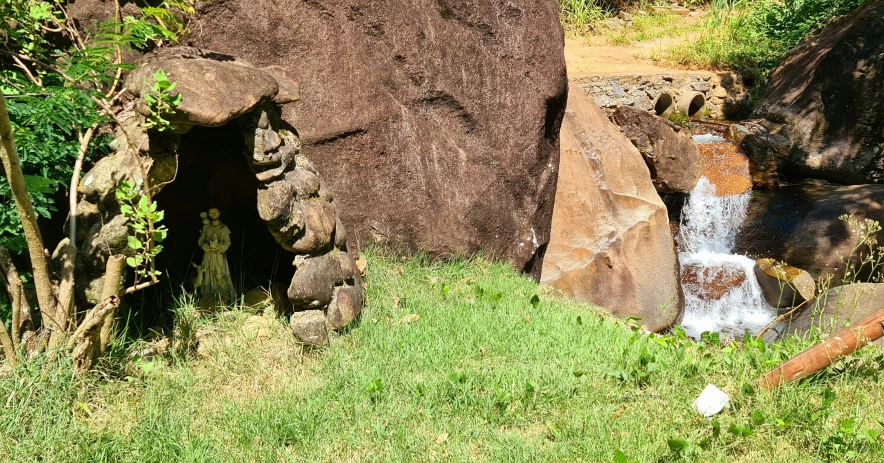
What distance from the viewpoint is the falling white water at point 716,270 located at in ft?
31.2

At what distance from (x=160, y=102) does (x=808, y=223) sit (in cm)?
883

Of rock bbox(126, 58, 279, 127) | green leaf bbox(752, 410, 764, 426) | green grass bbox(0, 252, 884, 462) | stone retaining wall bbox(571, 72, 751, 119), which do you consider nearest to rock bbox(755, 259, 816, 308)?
green grass bbox(0, 252, 884, 462)

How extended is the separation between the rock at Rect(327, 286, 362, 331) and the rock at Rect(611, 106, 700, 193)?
260 inches

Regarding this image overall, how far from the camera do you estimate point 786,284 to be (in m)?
9.38

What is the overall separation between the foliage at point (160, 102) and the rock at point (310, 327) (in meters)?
1.49

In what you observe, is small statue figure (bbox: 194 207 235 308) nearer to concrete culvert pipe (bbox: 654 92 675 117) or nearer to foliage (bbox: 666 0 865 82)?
concrete culvert pipe (bbox: 654 92 675 117)

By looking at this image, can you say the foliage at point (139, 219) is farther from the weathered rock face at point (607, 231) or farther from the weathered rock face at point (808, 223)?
the weathered rock face at point (808, 223)

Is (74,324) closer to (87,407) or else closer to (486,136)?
(87,407)

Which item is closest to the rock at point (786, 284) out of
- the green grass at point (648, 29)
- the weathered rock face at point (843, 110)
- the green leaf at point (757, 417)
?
the weathered rock face at point (843, 110)

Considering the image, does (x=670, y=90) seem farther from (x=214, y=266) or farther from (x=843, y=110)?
(x=214, y=266)

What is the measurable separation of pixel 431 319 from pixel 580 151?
379 centimetres

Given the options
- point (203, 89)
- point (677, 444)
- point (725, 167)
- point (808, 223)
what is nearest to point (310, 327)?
point (203, 89)

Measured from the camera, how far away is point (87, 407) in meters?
3.82

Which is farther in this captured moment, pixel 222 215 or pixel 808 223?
pixel 808 223
